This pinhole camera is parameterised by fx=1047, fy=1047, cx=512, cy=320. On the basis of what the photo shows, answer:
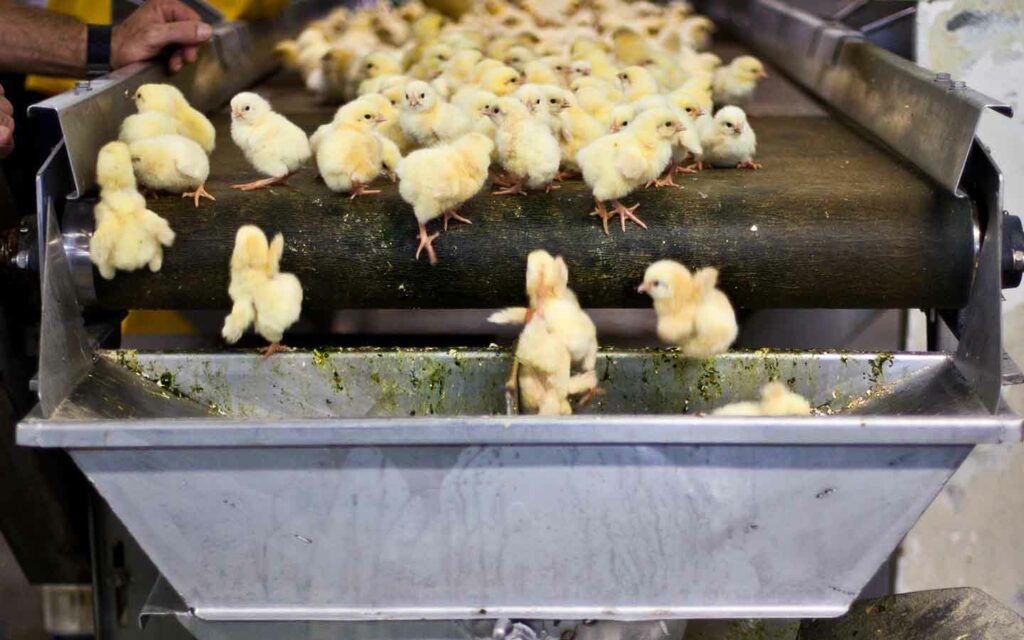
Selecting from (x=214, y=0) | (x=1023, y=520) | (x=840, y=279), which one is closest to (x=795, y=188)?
(x=840, y=279)

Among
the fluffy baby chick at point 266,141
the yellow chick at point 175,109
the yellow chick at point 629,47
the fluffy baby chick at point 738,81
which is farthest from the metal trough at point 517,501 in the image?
the yellow chick at point 629,47

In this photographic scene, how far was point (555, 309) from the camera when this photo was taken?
1.37m

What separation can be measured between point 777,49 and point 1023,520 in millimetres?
1341

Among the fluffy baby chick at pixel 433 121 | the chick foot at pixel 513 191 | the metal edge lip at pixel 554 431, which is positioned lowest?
the metal edge lip at pixel 554 431

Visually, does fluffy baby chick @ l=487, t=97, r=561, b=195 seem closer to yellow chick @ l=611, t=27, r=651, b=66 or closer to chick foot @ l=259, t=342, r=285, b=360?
chick foot @ l=259, t=342, r=285, b=360

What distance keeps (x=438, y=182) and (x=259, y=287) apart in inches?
11.0

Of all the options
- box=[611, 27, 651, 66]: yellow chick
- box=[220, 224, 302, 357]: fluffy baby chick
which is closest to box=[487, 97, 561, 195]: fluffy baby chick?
box=[220, 224, 302, 357]: fluffy baby chick

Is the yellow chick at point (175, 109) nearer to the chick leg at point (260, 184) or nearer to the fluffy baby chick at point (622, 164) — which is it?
the chick leg at point (260, 184)

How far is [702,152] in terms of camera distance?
5.78 feet

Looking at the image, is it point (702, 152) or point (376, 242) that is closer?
point (376, 242)

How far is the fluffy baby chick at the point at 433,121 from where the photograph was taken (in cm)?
178

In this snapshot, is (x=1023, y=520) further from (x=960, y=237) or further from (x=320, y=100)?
(x=320, y=100)

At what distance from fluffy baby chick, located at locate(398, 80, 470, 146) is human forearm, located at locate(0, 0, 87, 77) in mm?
829

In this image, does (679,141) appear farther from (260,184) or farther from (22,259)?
(22,259)
